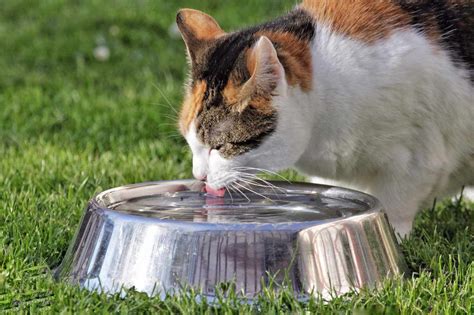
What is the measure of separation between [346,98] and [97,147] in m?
1.80

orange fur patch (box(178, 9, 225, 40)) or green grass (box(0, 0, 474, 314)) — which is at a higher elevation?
orange fur patch (box(178, 9, 225, 40))

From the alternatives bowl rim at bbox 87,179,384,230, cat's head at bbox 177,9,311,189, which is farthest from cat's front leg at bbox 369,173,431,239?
cat's head at bbox 177,9,311,189

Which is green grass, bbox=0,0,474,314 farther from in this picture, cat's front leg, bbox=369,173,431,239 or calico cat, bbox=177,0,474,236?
calico cat, bbox=177,0,474,236

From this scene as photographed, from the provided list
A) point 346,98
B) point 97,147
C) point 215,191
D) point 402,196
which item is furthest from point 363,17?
point 97,147

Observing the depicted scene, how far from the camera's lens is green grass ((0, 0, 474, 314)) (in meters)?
2.47

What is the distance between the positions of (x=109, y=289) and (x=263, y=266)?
1.43 feet

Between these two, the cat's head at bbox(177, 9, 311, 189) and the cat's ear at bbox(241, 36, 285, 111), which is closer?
the cat's ear at bbox(241, 36, 285, 111)

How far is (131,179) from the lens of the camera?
382cm

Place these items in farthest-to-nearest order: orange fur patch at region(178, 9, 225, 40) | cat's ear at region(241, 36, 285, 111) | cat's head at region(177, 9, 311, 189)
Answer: orange fur patch at region(178, 9, 225, 40) < cat's head at region(177, 9, 311, 189) < cat's ear at region(241, 36, 285, 111)

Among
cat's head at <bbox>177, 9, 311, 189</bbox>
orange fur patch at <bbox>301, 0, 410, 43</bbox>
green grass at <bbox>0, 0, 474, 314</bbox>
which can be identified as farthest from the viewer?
orange fur patch at <bbox>301, 0, 410, 43</bbox>

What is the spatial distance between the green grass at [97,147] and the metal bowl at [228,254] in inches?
3.0

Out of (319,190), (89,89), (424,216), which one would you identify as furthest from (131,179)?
(89,89)

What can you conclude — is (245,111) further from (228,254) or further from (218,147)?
(228,254)

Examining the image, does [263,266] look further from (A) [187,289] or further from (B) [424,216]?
(B) [424,216]
